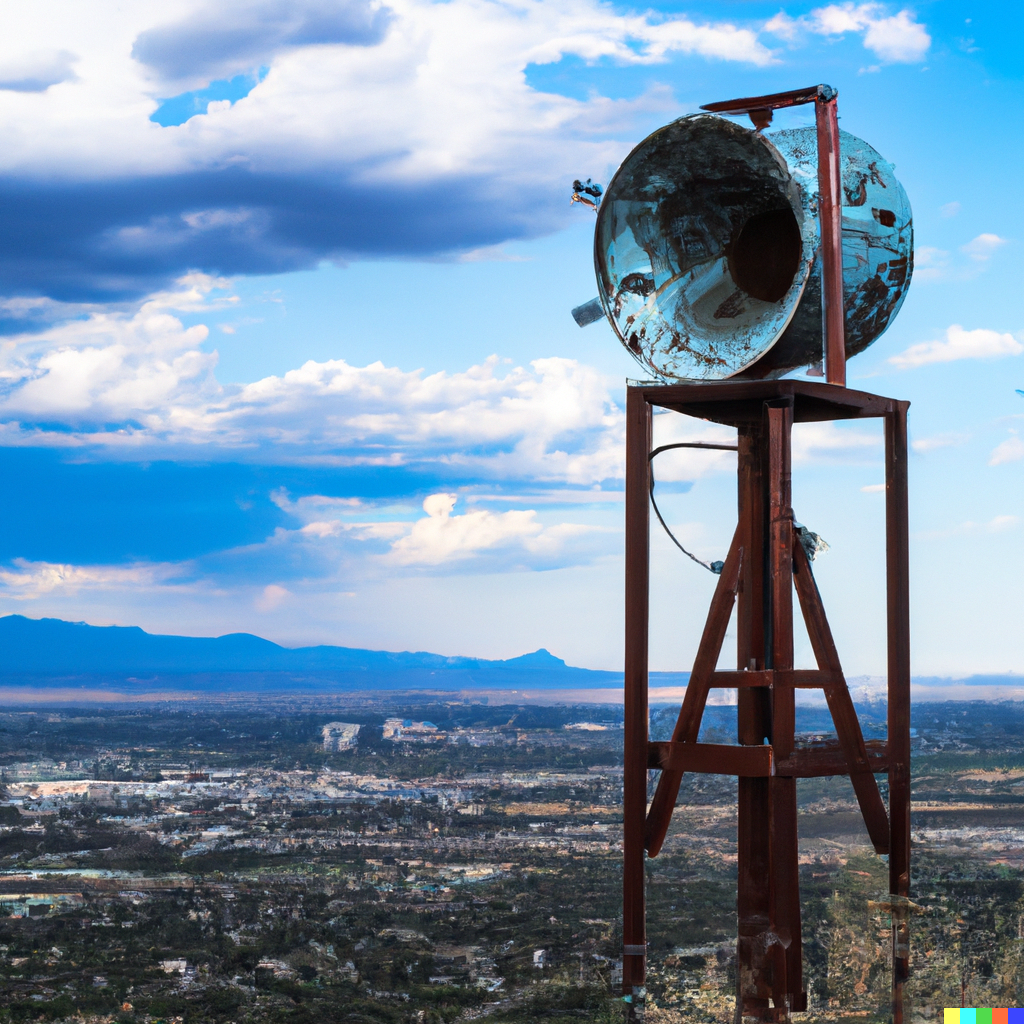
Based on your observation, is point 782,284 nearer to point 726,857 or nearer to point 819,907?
point 819,907

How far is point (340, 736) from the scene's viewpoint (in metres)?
168

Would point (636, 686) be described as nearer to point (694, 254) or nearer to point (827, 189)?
point (694, 254)

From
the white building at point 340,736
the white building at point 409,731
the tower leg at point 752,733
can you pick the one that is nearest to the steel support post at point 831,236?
the tower leg at point 752,733

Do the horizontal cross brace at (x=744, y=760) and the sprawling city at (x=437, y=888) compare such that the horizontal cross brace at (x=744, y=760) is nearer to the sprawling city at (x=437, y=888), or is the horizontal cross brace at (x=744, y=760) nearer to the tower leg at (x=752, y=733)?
the tower leg at (x=752, y=733)

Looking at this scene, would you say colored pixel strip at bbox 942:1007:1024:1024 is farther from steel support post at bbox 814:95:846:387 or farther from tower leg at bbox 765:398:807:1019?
steel support post at bbox 814:95:846:387

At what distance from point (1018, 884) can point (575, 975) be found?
77.3ft

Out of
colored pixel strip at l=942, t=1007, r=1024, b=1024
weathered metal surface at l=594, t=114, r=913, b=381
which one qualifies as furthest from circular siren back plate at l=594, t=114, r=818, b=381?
colored pixel strip at l=942, t=1007, r=1024, b=1024

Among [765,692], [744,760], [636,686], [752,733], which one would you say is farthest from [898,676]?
[636,686]

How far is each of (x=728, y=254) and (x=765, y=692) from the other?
137 inches

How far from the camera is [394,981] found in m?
64.4

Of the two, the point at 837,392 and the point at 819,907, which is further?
the point at 819,907

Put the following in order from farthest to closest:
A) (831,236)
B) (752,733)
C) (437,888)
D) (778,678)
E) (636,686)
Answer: (437,888)
(752,733)
(636,686)
(831,236)
(778,678)

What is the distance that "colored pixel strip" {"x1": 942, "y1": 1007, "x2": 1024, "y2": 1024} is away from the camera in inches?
484

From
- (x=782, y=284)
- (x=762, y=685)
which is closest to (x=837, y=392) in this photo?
(x=782, y=284)
